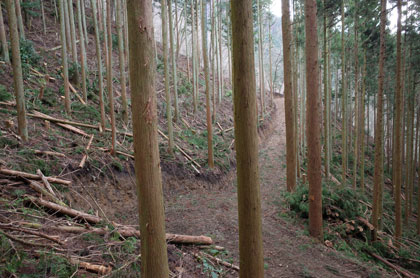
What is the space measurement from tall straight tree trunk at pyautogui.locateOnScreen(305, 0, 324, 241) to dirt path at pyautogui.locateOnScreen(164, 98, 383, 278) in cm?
99

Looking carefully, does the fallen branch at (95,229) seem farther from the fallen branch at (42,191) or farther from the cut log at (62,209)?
the fallen branch at (42,191)

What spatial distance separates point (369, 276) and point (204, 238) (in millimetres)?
3461

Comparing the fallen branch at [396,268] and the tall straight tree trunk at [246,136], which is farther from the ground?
the tall straight tree trunk at [246,136]

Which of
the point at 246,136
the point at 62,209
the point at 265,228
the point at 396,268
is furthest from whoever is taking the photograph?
the point at 396,268

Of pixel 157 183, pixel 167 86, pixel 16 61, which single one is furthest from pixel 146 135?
pixel 167 86

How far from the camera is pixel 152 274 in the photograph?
95.1 inches

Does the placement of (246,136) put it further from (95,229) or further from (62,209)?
(62,209)

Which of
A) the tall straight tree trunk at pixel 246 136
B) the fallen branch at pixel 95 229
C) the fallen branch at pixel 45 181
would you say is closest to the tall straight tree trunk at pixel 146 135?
the tall straight tree trunk at pixel 246 136

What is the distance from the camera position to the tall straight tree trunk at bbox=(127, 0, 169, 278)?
2287 millimetres

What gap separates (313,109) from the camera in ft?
20.6

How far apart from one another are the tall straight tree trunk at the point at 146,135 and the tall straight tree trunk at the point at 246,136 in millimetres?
837

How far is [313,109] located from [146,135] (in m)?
5.02

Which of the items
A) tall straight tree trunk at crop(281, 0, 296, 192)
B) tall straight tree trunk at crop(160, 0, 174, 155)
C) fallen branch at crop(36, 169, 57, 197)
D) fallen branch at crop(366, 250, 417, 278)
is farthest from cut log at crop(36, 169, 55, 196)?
fallen branch at crop(366, 250, 417, 278)

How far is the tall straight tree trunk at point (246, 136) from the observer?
258 cm
